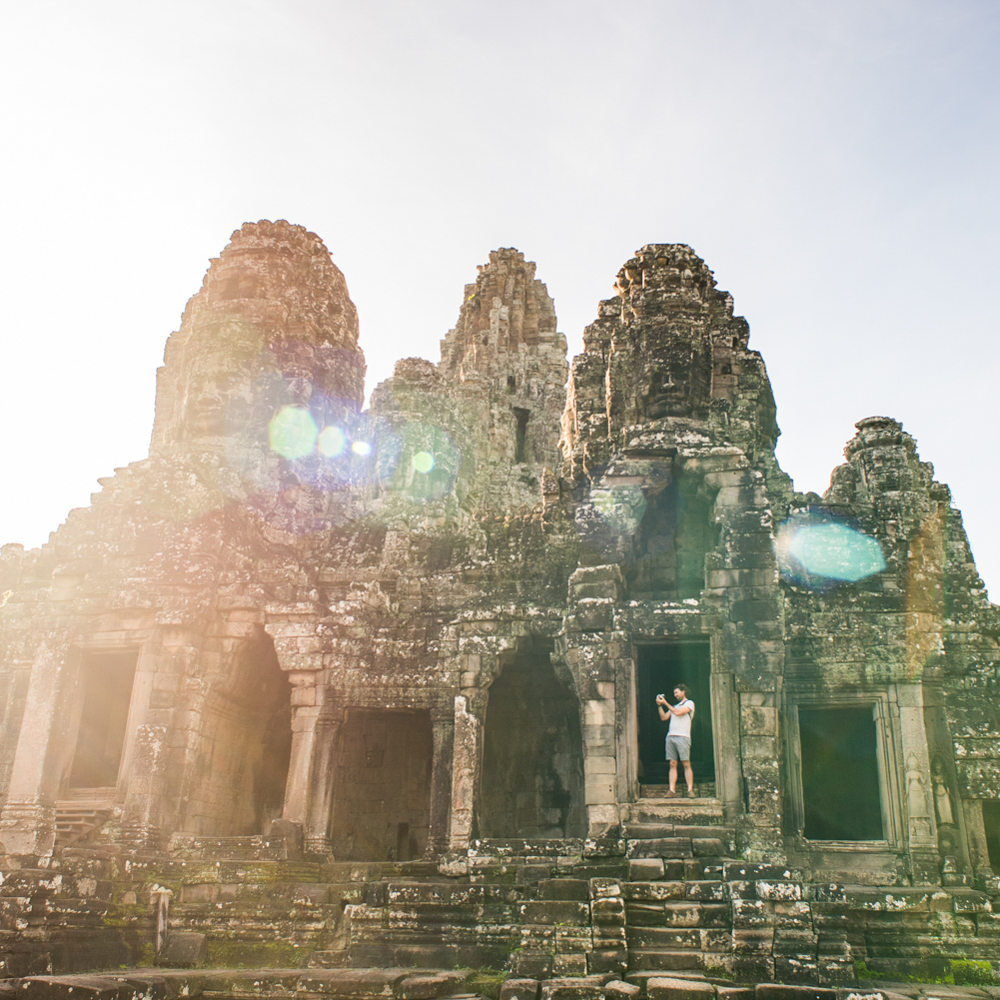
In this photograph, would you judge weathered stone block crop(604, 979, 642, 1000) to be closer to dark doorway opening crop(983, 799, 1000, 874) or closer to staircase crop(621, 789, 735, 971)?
staircase crop(621, 789, 735, 971)

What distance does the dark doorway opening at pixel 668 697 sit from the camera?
1480cm

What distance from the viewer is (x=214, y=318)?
1811cm

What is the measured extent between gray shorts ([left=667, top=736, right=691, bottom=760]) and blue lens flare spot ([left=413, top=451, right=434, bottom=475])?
1260 cm

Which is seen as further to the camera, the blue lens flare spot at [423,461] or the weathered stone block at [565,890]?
the blue lens flare spot at [423,461]

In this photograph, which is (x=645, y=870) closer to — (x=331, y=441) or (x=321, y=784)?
(x=321, y=784)

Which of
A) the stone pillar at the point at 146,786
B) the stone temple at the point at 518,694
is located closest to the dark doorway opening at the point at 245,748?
the stone temple at the point at 518,694

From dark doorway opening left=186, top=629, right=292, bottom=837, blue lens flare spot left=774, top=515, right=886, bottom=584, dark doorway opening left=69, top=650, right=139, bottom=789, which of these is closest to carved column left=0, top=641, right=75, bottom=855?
dark doorway opening left=69, top=650, right=139, bottom=789

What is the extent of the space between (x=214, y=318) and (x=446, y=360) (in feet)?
72.1

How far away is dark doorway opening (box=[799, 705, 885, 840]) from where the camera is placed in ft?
48.8

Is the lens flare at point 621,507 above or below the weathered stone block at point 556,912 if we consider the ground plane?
above

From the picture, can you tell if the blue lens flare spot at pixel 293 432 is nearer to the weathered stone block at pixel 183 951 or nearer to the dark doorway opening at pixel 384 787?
the dark doorway opening at pixel 384 787

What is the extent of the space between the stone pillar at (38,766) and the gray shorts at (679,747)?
26.4 ft

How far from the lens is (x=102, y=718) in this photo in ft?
51.9

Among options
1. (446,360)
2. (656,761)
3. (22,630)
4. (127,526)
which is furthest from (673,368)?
(446,360)
